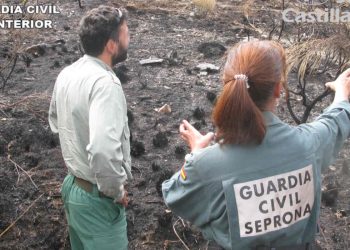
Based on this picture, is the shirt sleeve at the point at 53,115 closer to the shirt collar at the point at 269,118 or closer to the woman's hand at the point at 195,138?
the woman's hand at the point at 195,138

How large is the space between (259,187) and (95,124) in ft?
2.86

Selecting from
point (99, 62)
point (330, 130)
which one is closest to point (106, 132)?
point (99, 62)

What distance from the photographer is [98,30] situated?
→ 101 inches

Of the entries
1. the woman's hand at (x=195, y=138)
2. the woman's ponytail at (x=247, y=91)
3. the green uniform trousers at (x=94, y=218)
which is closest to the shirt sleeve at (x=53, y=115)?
the green uniform trousers at (x=94, y=218)

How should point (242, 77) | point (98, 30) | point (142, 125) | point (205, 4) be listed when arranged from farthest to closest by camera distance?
1. point (205, 4)
2. point (142, 125)
3. point (98, 30)
4. point (242, 77)

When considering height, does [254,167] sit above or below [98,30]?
below

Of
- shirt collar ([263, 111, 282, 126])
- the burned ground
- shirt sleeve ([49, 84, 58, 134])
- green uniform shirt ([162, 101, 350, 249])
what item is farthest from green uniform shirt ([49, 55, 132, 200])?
the burned ground

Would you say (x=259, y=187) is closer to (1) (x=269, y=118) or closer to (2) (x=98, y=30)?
(1) (x=269, y=118)

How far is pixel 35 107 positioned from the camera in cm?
579

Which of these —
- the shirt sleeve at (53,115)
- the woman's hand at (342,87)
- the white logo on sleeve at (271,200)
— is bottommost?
the shirt sleeve at (53,115)

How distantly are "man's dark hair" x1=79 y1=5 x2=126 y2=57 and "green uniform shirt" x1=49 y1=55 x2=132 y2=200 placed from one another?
0.22ft

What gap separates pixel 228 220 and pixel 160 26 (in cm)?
772

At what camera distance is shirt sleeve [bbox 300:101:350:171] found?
1.99 metres

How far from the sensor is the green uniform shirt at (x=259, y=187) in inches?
73.5
